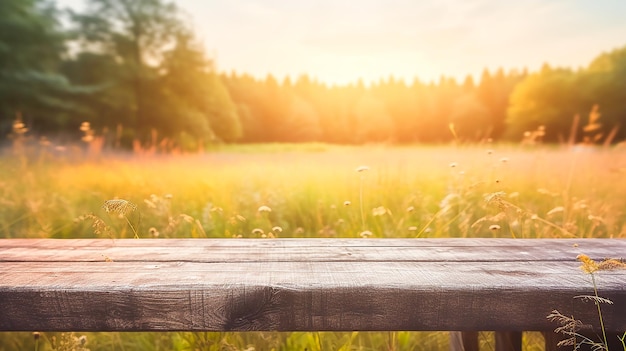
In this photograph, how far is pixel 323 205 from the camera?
3.37m

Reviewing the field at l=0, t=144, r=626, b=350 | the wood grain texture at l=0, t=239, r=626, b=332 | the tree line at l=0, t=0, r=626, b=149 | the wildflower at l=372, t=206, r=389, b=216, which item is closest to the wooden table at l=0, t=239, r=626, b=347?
the wood grain texture at l=0, t=239, r=626, b=332

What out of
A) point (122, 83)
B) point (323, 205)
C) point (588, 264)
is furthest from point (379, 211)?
point (122, 83)

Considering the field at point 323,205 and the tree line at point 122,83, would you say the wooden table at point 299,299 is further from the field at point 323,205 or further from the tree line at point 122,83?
the tree line at point 122,83

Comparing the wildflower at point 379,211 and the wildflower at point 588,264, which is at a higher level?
the wildflower at point 588,264

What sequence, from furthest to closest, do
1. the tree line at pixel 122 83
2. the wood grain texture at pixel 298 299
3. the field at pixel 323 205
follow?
the tree line at pixel 122 83
the field at pixel 323 205
the wood grain texture at pixel 298 299

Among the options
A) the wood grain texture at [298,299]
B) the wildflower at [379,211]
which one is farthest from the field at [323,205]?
the wood grain texture at [298,299]

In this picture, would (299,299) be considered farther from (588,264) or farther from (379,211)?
(379,211)

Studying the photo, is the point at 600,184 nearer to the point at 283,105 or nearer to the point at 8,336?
the point at 8,336

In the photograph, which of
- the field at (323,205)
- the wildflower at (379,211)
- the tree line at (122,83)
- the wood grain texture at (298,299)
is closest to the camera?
the wood grain texture at (298,299)

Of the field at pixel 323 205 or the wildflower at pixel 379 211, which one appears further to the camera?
the field at pixel 323 205

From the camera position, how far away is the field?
2029 mm

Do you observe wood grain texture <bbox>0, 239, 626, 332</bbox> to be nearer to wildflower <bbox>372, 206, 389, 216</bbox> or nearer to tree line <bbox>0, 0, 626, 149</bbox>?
wildflower <bbox>372, 206, 389, 216</bbox>

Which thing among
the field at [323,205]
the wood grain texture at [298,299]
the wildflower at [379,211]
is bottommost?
the field at [323,205]

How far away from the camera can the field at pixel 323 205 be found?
2029 millimetres
